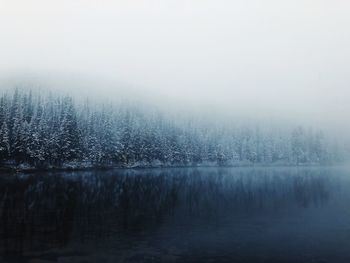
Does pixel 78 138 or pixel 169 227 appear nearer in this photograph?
pixel 169 227

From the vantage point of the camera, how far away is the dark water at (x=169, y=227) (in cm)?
2936

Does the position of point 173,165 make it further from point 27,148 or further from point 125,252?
point 125,252

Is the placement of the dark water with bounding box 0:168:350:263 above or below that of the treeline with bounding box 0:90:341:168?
below

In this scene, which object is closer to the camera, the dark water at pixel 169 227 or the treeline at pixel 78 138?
the dark water at pixel 169 227

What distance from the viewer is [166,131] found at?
186 m

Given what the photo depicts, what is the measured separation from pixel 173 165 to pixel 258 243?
14639cm

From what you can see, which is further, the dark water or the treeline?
the treeline

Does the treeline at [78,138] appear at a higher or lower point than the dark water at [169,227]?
higher

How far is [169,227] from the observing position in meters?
39.4

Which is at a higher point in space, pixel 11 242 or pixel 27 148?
pixel 27 148

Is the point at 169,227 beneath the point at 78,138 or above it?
beneath

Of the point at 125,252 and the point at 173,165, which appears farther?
the point at 173,165

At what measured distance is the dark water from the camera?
96.3 feet

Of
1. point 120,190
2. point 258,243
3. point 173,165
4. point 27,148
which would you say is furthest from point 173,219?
point 173,165
